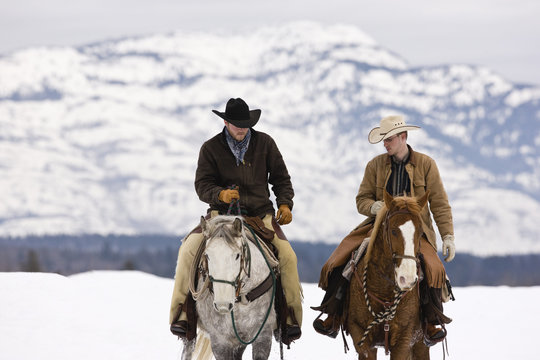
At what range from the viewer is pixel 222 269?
24.0ft

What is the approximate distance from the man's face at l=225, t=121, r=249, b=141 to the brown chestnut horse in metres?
1.90

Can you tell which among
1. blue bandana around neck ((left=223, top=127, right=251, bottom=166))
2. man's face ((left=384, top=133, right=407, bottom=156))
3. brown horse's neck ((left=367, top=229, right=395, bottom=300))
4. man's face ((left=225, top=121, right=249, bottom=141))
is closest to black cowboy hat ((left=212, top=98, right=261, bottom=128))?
man's face ((left=225, top=121, right=249, bottom=141))

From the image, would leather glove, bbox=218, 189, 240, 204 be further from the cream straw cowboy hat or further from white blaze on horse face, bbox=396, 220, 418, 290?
white blaze on horse face, bbox=396, 220, 418, 290

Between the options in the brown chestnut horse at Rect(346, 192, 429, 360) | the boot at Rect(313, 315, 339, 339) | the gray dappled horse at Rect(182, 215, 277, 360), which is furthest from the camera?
the boot at Rect(313, 315, 339, 339)

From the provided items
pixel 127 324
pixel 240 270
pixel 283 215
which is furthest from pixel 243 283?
pixel 127 324

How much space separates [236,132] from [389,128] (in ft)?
5.67

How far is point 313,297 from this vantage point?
68.3ft

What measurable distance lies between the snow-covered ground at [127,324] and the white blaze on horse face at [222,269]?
768cm

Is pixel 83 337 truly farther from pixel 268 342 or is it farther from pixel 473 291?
pixel 473 291

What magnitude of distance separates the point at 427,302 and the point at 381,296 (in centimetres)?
62

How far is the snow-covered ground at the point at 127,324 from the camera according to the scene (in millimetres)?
15008

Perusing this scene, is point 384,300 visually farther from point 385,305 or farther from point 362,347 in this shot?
point 362,347

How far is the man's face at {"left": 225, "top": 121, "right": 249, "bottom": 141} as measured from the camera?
902 cm

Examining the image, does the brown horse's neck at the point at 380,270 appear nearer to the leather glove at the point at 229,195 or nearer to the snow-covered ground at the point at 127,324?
the leather glove at the point at 229,195
